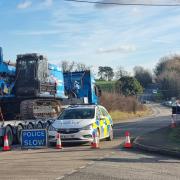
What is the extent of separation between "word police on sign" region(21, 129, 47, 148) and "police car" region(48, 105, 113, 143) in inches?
22.5

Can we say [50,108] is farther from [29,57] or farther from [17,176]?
[17,176]

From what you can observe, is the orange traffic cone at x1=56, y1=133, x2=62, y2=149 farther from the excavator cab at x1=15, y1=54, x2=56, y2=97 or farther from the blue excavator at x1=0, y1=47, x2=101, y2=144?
the excavator cab at x1=15, y1=54, x2=56, y2=97

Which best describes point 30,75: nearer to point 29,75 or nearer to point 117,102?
point 29,75

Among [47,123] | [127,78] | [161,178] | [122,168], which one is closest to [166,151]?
[122,168]

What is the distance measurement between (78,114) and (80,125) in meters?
1.38

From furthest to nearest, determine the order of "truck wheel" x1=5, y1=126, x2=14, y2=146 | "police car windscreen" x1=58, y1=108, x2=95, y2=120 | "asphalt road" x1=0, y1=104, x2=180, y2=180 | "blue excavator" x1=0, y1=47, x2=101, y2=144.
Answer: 1. "blue excavator" x1=0, y1=47, x2=101, y2=144
2. "truck wheel" x1=5, y1=126, x2=14, y2=146
3. "police car windscreen" x1=58, y1=108, x2=95, y2=120
4. "asphalt road" x1=0, y1=104, x2=180, y2=180

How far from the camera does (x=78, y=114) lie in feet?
68.0

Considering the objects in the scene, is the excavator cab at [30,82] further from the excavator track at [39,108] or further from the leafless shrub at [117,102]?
the leafless shrub at [117,102]

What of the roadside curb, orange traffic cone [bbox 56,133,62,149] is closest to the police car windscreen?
orange traffic cone [bbox 56,133,62,149]

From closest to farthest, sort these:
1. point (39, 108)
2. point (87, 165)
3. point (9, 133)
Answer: point (87, 165)
point (9, 133)
point (39, 108)

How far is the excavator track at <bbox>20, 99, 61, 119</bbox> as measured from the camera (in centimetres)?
2419

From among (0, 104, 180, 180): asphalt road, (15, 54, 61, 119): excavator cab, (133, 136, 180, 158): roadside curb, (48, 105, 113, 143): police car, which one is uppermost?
(15, 54, 61, 119): excavator cab

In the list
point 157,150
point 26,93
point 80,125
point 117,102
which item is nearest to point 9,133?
point 26,93

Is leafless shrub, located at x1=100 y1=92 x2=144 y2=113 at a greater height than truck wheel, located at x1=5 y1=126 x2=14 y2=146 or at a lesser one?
greater
